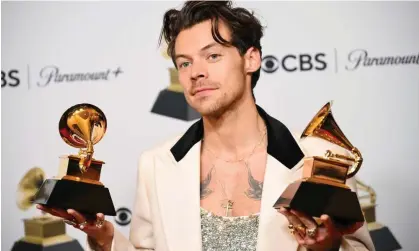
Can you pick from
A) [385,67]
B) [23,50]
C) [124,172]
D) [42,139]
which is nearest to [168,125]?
[124,172]

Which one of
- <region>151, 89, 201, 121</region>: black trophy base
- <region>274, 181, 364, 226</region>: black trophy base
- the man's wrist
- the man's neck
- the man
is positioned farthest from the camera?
<region>151, 89, 201, 121</region>: black trophy base

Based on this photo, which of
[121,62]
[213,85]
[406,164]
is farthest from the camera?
[121,62]

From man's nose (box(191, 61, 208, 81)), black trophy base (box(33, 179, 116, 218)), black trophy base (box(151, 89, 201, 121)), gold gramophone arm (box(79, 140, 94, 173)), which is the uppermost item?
man's nose (box(191, 61, 208, 81))

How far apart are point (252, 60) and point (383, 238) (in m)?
1.19

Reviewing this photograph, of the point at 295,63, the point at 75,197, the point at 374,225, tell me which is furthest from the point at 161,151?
the point at 374,225

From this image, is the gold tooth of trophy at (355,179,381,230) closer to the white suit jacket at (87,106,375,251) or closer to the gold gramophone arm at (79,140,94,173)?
the white suit jacket at (87,106,375,251)

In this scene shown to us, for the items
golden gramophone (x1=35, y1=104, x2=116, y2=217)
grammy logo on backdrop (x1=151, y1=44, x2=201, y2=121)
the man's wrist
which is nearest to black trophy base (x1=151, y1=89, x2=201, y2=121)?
grammy logo on backdrop (x1=151, y1=44, x2=201, y2=121)

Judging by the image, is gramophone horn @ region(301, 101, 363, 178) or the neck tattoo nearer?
gramophone horn @ region(301, 101, 363, 178)

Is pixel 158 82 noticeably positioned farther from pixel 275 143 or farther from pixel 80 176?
pixel 80 176

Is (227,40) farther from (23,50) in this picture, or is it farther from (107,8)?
(23,50)

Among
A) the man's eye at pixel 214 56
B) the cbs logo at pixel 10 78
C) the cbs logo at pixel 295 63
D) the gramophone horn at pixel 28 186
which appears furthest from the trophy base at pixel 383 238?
the cbs logo at pixel 10 78

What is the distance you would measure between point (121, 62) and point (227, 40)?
1028 millimetres

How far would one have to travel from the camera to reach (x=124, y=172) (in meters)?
3.37

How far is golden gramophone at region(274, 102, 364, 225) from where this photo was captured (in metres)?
2.00
